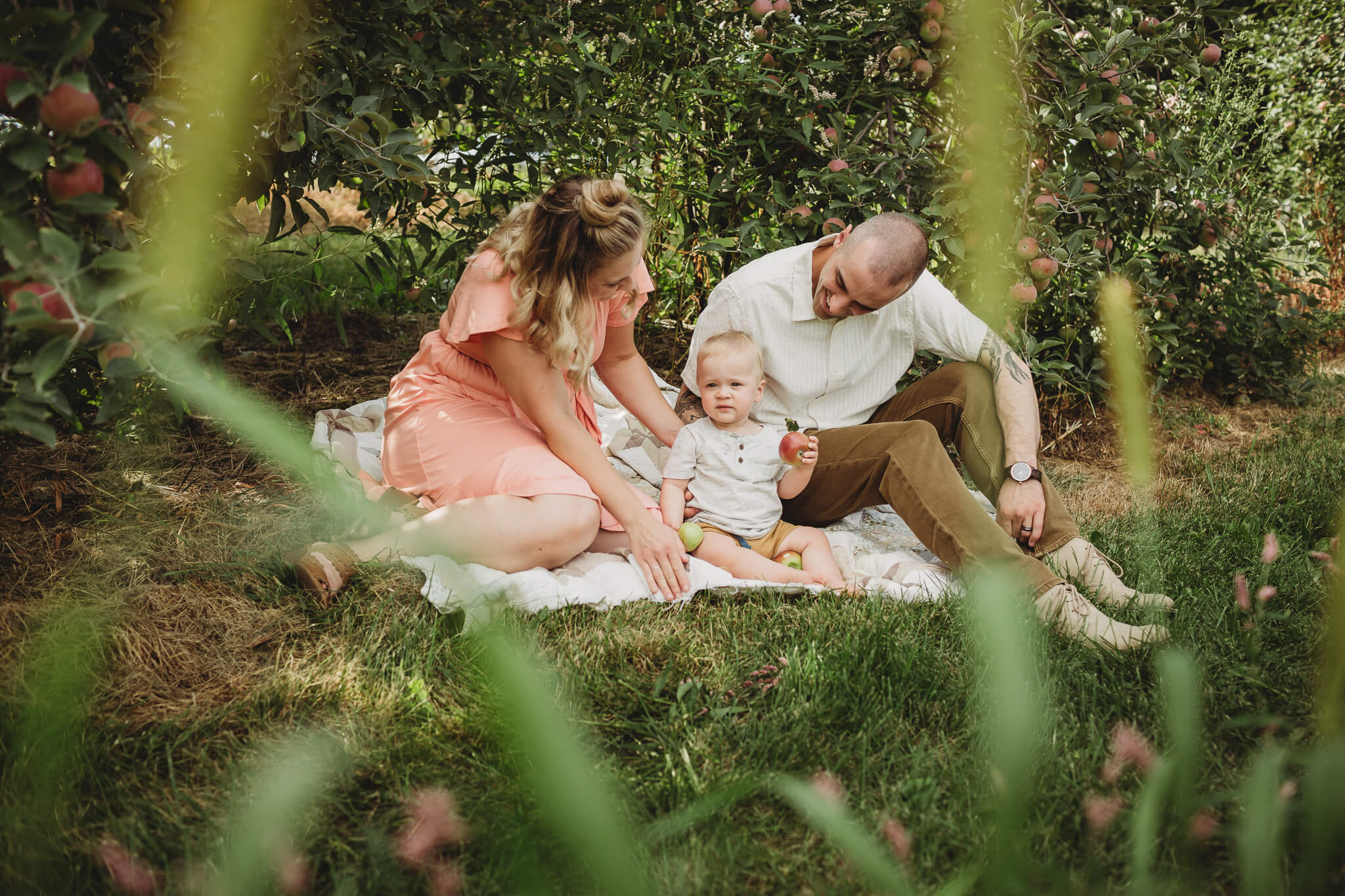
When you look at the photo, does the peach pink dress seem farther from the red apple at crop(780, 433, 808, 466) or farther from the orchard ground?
the red apple at crop(780, 433, 808, 466)

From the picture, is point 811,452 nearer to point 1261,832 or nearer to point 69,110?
point 1261,832

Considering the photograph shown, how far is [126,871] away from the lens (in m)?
1.26

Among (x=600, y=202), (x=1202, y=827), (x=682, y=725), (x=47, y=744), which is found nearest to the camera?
(x=1202, y=827)

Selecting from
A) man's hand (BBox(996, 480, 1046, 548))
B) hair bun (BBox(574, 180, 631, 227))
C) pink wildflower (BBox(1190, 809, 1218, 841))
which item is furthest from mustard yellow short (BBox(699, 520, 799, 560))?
pink wildflower (BBox(1190, 809, 1218, 841))

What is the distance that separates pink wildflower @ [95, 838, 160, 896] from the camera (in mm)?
1250

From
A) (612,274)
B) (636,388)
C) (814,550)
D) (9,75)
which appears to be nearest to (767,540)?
(814,550)

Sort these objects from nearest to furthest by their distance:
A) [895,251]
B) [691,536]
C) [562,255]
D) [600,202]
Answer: [600,202], [562,255], [895,251], [691,536]

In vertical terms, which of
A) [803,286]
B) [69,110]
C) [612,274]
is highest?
[69,110]

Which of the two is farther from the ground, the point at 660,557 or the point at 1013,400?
Answer: the point at 1013,400

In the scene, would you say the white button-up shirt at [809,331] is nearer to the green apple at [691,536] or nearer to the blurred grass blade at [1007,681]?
the green apple at [691,536]

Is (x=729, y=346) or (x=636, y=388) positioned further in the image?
(x=636, y=388)

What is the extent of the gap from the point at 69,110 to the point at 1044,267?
247 centimetres

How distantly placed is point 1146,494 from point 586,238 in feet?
5.81

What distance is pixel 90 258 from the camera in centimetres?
132
